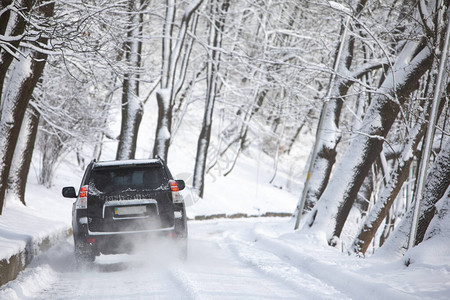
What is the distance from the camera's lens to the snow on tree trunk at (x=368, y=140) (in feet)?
37.4

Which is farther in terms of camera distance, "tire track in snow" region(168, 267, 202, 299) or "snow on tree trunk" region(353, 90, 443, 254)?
"snow on tree trunk" region(353, 90, 443, 254)

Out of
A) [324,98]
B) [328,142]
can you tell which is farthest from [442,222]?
[328,142]

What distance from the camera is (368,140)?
12242 millimetres

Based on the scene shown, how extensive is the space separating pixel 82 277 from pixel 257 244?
18.5 ft

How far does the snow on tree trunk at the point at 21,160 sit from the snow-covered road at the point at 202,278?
3.47m

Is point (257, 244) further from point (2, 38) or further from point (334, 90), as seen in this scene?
point (2, 38)

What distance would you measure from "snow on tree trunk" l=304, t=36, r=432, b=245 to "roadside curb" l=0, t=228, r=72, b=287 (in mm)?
5991

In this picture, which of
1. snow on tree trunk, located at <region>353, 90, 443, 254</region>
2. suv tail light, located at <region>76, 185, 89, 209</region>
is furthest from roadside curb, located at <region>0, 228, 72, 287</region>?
snow on tree trunk, located at <region>353, 90, 443, 254</region>

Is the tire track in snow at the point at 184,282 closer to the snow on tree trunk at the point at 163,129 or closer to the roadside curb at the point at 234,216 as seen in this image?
the snow on tree trunk at the point at 163,129

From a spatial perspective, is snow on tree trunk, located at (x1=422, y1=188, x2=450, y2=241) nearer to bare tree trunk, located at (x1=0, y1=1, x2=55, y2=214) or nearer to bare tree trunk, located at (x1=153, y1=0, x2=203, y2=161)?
bare tree trunk, located at (x1=0, y1=1, x2=55, y2=214)

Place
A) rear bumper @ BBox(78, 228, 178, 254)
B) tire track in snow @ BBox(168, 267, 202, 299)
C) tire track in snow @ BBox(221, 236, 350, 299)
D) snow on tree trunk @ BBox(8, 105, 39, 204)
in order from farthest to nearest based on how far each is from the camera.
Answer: snow on tree trunk @ BBox(8, 105, 39, 204), rear bumper @ BBox(78, 228, 178, 254), tire track in snow @ BBox(221, 236, 350, 299), tire track in snow @ BBox(168, 267, 202, 299)

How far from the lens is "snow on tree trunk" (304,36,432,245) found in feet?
37.4

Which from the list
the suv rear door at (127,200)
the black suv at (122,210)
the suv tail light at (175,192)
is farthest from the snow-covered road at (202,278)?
the suv tail light at (175,192)

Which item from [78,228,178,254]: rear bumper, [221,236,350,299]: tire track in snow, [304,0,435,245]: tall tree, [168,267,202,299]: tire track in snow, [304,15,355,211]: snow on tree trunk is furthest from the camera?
[304,15,355,211]: snow on tree trunk
